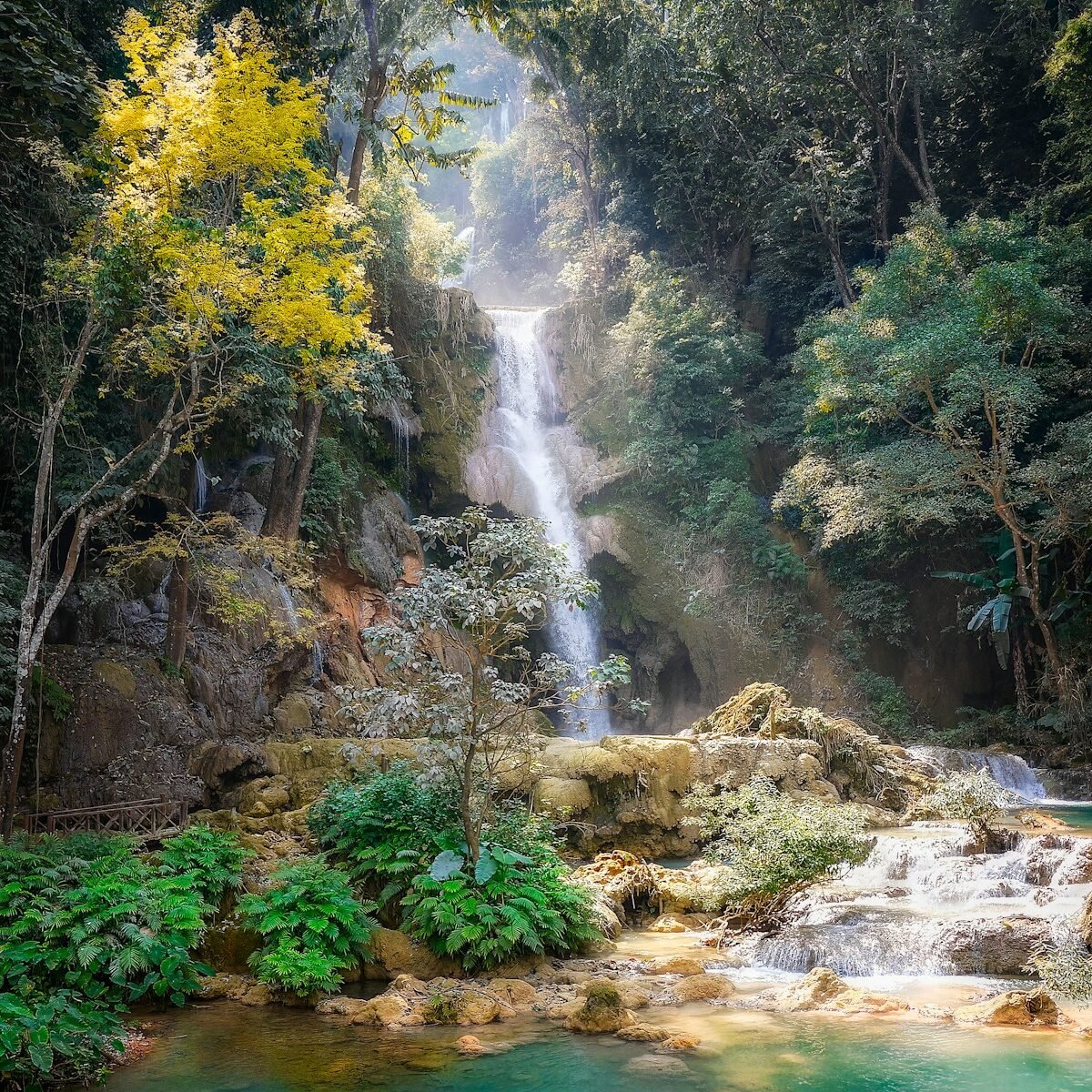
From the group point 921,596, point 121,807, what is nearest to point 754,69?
point 921,596

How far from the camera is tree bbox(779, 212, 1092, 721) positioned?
55.9ft

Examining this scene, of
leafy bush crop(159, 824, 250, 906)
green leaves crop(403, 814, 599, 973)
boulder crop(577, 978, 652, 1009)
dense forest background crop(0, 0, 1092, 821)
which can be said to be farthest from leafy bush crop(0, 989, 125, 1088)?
dense forest background crop(0, 0, 1092, 821)

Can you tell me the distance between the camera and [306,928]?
300 inches

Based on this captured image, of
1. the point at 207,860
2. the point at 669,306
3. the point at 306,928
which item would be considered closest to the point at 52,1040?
the point at 306,928

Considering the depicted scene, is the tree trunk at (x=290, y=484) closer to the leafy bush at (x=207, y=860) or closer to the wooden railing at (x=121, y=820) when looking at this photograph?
the wooden railing at (x=121, y=820)

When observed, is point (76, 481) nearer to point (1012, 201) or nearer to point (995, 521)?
point (995, 521)

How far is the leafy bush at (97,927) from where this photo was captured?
6613 mm

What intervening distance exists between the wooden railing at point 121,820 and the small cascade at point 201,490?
5.95 metres

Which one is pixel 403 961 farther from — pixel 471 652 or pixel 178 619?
pixel 178 619

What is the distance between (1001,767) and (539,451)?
14195mm

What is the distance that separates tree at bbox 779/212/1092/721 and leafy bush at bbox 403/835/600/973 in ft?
41.1

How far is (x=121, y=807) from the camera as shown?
998cm

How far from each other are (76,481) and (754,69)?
21.1 meters

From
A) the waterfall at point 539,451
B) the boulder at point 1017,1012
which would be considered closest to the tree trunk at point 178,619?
the waterfall at point 539,451
